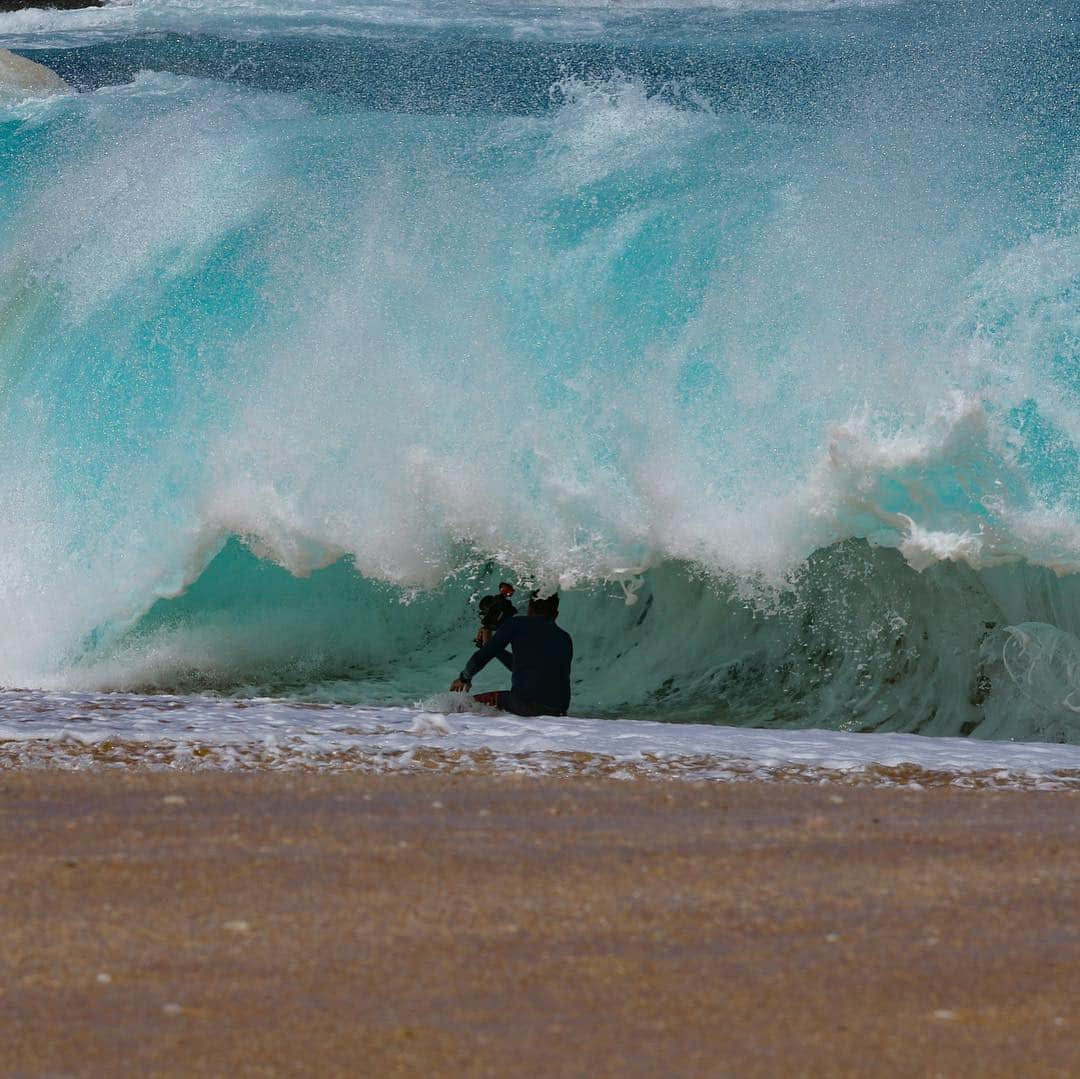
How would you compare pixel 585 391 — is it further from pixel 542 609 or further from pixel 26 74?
pixel 26 74

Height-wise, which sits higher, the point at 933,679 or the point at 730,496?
the point at 730,496

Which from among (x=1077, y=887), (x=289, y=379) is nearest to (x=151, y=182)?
(x=289, y=379)

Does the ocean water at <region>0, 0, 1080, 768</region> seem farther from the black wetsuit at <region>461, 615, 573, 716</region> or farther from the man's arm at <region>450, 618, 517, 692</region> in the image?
the black wetsuit at <region>461, 615, 573, 716</region>

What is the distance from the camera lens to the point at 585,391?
32.7 feet

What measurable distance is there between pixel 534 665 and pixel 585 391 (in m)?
2.70

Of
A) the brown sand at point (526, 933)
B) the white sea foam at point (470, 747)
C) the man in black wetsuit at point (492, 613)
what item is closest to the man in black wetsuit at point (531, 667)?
the man in black wetsuit at point (492, 613)

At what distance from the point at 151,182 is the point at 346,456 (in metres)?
3.32

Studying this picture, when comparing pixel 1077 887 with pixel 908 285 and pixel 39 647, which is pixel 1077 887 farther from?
pixel 39 647

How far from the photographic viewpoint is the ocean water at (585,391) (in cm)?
889

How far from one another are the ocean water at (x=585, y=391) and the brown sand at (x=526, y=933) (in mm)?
3759

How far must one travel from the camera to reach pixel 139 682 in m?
9.51

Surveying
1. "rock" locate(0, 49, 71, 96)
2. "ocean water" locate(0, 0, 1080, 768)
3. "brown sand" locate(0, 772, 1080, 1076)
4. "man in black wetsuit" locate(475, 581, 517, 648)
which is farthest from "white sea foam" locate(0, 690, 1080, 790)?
Result: "rock" locate(0, 49, 71, 96)

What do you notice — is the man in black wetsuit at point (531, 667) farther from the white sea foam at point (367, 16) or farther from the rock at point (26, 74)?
the rock at point (26, 74)

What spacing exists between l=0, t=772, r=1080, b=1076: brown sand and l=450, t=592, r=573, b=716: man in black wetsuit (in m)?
3.27
